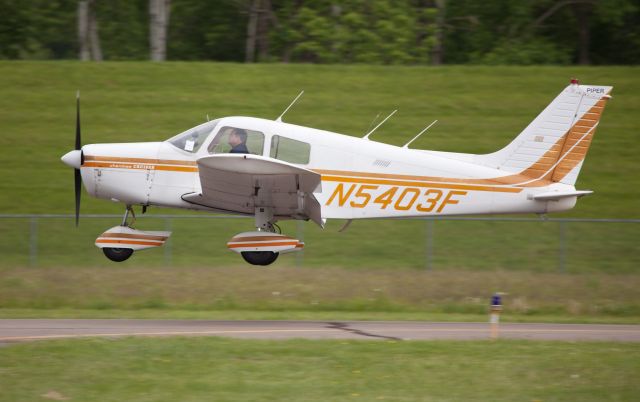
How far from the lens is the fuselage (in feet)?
48.4

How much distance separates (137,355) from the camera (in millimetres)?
11719

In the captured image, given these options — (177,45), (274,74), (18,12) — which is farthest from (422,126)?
(18,12)

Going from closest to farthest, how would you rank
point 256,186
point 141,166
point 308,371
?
1. point 308,371
2. point 256,186
3. point 141,166

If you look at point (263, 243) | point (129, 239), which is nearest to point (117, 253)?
point (129, 239)

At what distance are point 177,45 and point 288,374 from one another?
2845cm

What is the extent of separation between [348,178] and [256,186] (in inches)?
58.8

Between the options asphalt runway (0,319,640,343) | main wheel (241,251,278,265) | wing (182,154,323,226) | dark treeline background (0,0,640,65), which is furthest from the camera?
dark treeline background (0,0,640,65)

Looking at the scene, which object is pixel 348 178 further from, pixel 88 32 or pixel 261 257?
pixel 88 32

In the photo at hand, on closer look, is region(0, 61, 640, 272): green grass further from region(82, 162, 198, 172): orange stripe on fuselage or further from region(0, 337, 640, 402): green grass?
region(0, 337, 640, 402): green grass

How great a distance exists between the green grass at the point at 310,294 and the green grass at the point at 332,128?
1.13 m

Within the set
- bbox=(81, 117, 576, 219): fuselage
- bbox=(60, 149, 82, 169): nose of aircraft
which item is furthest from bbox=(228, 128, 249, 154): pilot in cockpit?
bbox=(60, 149, 82, 169): nose of aircraft

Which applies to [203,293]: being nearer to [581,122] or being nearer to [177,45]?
[581,122]

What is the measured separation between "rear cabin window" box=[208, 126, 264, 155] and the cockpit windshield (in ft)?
0.99

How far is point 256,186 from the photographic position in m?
14.4
